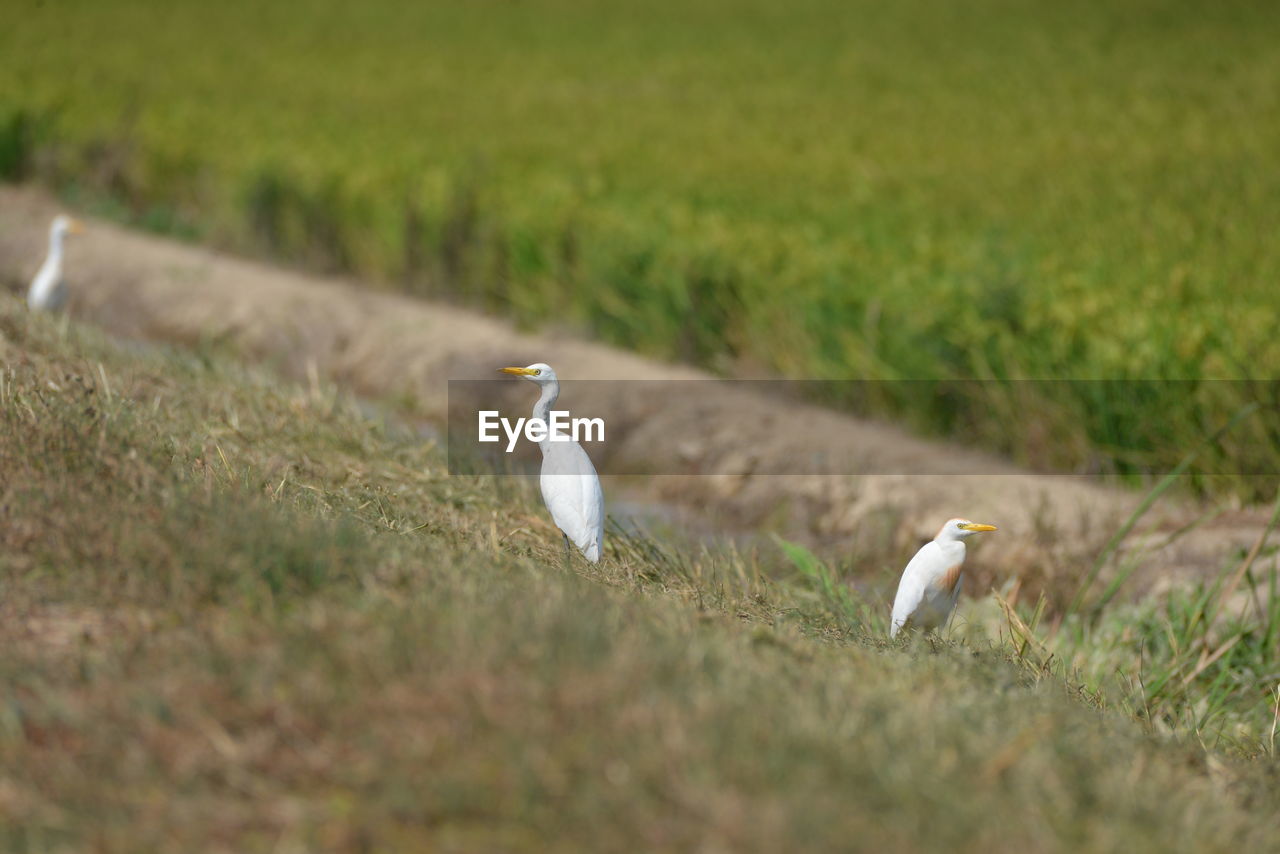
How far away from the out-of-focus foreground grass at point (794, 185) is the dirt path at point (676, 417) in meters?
0.43

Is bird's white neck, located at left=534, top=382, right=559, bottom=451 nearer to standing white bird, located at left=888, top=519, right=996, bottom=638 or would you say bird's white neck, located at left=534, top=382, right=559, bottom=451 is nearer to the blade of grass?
standing white bird, located at left=888, top=519, right=996, bottom=638

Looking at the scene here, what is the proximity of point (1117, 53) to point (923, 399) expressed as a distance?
48.3ft

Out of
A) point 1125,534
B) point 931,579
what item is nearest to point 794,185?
point 1125,534

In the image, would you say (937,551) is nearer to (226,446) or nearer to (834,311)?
(226,446)

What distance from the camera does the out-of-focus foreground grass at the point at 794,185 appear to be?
25.7ft

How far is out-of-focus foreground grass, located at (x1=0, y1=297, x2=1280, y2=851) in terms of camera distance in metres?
2.27

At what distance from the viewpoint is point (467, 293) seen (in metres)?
11.2

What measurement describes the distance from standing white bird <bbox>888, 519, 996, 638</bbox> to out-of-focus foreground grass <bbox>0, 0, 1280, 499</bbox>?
337cm

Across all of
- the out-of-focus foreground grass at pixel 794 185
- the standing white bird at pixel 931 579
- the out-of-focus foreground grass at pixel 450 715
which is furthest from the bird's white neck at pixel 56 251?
the standing white bird at pixel 931 579

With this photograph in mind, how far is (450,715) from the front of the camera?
2.42m

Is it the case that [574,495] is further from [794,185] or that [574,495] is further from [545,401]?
[794,185]

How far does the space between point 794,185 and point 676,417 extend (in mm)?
4295

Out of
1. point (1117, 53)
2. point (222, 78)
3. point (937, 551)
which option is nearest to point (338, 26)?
point (222, 78)

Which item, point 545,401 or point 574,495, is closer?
point 574,495
